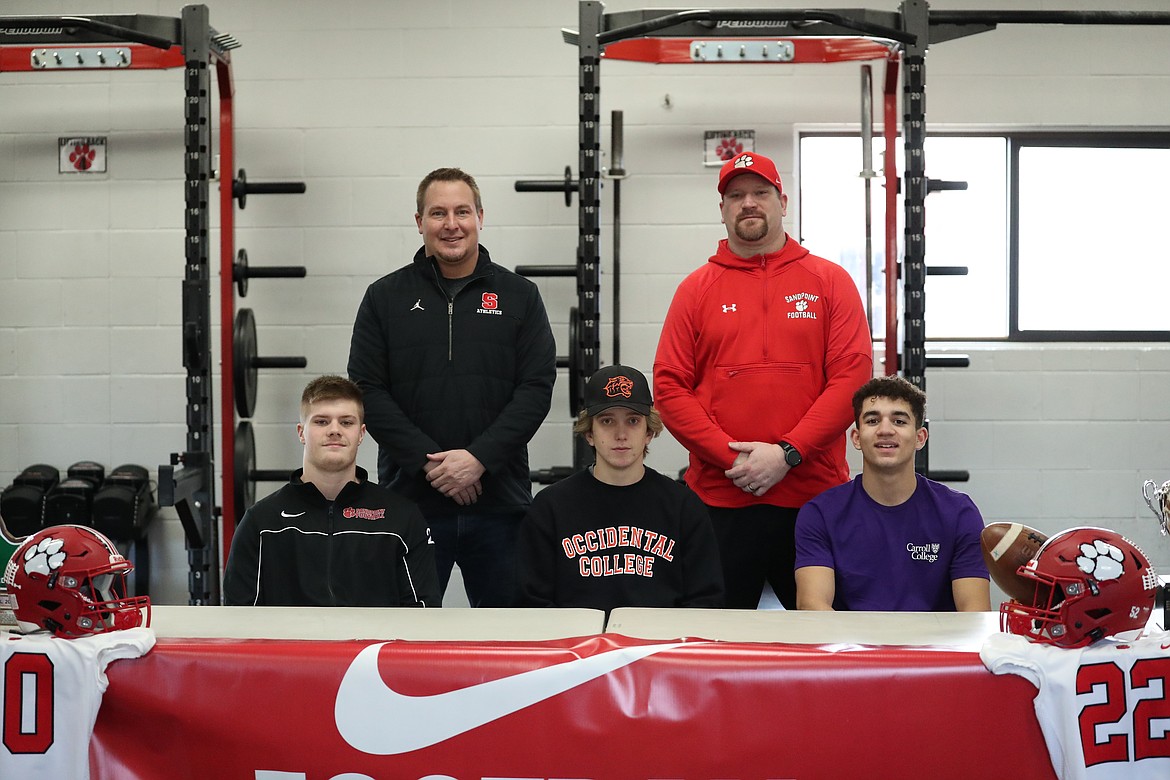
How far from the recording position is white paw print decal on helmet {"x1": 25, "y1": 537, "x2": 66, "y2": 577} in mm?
1660

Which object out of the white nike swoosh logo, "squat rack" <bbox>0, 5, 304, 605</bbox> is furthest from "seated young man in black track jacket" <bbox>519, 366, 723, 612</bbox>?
"squat rack" <bbox>0, 5, 304, 605</bbox>

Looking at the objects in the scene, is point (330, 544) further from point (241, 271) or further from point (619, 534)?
point (241, 271)

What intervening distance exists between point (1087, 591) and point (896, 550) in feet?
3.02

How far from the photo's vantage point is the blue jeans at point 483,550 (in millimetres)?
2953

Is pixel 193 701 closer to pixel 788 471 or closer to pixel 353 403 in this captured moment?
pixel 353 403

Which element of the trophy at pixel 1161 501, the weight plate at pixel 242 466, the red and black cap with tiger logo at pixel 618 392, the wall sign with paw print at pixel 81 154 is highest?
the wall sign with paw print at pixel 81 154

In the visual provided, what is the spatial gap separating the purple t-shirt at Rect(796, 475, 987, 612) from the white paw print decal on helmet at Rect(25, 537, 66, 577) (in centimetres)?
158

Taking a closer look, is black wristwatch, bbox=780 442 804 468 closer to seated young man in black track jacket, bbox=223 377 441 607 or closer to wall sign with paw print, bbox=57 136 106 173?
seated young man in black track jacket, bbox=223 377 441 607

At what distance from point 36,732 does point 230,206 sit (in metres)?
2.69

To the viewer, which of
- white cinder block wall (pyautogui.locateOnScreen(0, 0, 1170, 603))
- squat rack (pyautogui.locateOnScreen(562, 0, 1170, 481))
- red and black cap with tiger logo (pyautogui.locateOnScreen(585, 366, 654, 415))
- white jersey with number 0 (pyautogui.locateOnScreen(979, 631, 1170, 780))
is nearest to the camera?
white jersey with number 0 (pyautogui.locateOnScreen(979, 631, 1170, 780))

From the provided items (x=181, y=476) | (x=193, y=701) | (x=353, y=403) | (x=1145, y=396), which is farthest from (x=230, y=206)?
(x=1145, y=396)

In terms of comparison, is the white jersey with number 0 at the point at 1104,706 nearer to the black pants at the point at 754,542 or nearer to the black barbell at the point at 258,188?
the black pants at the point at 754,542

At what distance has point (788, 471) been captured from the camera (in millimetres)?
2828

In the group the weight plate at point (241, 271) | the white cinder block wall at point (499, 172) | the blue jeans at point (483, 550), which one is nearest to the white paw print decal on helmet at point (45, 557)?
the blue jeans at point (483, 550)
